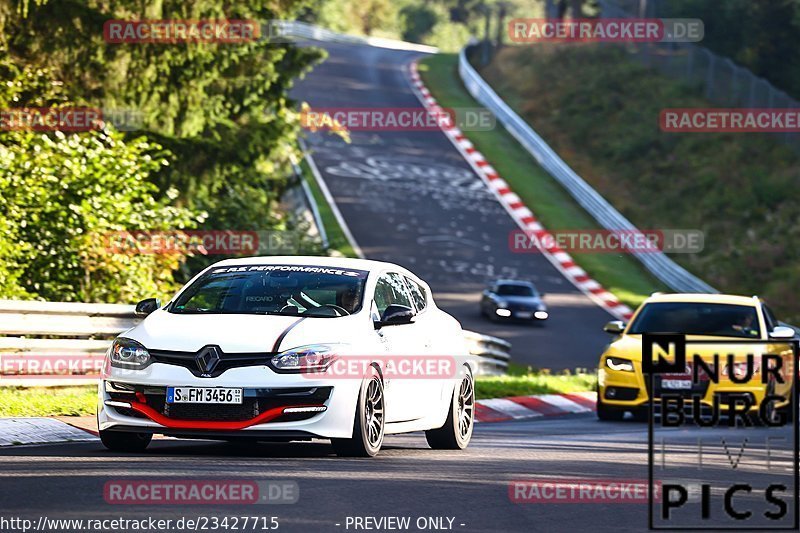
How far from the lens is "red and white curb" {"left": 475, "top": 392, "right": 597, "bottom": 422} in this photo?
62.1 ft

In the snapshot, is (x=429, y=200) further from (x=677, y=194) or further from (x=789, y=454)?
(x=789, y=454)

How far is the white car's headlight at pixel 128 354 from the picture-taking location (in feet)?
34.6

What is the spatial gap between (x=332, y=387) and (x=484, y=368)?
43.6 feet

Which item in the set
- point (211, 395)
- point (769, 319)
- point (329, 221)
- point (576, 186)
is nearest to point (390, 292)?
point (211, 395)

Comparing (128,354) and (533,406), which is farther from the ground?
(128,354)

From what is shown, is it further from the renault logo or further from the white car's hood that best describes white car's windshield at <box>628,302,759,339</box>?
the renault logo

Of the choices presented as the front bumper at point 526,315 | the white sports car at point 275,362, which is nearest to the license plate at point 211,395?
the white sports car at point 275,362

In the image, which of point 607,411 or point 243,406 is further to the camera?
point 607,411

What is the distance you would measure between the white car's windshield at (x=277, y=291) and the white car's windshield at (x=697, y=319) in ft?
24.1

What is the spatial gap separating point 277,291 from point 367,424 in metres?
1.31

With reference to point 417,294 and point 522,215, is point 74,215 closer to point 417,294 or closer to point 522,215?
point 417,294

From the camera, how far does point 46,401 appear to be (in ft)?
46.2

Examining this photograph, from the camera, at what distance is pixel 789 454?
1356 cm

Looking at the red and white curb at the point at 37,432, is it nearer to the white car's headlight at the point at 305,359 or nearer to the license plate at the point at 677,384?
the white car's headlight at the point at 305,359
